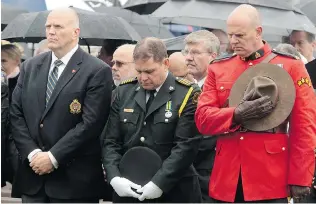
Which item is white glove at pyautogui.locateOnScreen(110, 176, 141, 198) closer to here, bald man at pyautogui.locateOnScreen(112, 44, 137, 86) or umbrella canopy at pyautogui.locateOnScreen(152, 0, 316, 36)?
bald man at pyautogui.locateOnScreen(112, 44, 137, 86)

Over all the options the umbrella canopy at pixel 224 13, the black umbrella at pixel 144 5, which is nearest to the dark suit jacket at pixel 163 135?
the umbrella canopy at pixel 224 13

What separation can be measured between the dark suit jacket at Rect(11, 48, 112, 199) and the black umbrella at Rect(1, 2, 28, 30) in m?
7.28

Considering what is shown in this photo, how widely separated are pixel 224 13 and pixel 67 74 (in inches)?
207

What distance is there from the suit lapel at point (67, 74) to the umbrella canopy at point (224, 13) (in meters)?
4.88

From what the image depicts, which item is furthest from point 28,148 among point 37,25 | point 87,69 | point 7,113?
point 37,25

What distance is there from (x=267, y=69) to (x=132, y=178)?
1.31 metres

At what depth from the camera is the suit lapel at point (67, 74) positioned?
676 cm

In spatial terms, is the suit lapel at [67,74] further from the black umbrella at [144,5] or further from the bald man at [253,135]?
the black umbrella at [144,5]

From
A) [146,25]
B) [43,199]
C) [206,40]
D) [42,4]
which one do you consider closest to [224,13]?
[146,25]

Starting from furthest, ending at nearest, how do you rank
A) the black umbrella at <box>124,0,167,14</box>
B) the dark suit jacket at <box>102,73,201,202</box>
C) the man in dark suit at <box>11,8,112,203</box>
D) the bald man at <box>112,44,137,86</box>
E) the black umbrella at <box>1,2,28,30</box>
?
the black umbrella at <box>124,0,167,14</box> → the black umbrella at <box>1,2,28,30</box> → the bald man at <box>112,44,137,86</box> → the man in dark suit at <box>11,8,112,203</box> → the dark suit jacket at <box>102,73,201,202</box>

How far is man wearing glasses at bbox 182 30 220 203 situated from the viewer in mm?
7230

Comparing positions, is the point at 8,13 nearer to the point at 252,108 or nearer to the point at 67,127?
the point at 67,127

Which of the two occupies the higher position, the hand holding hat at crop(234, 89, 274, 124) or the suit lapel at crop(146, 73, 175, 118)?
the hand holding hat at crop(234, 89, 274, 124)

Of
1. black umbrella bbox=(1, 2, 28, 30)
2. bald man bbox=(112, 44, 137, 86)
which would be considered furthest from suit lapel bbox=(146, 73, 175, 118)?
black umbrella bbox=(1, 2, 28, 30)
